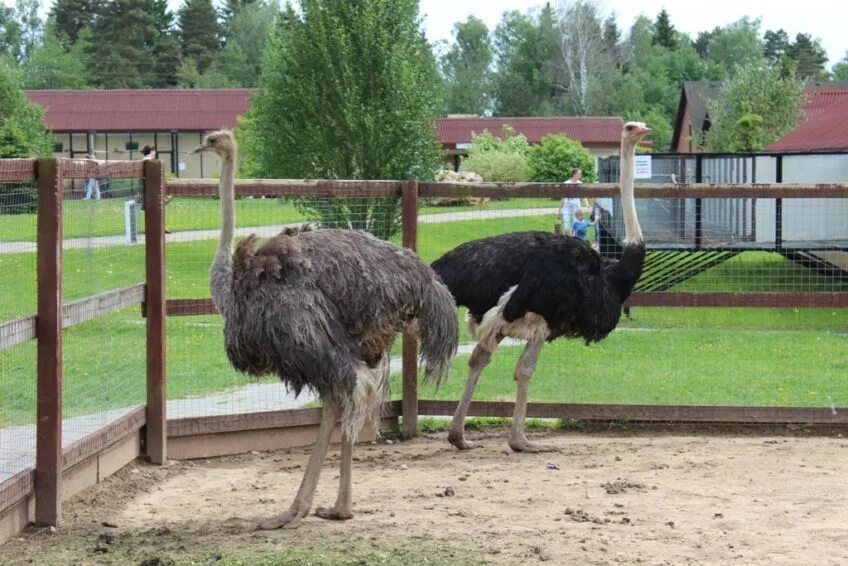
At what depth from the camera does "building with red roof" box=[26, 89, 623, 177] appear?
53125mm

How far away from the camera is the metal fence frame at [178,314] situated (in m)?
5.89

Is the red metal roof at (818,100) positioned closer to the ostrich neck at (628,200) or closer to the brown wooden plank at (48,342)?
the ostrich neck at (628,200)

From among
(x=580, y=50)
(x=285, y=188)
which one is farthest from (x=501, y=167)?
(x=580, y=50)

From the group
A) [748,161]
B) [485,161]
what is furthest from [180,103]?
[748,161]

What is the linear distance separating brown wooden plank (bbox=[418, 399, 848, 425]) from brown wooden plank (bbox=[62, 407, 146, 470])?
209 cm

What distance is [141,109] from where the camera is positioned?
54.8 metres

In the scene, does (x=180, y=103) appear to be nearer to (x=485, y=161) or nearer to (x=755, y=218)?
(x=485, y=161)

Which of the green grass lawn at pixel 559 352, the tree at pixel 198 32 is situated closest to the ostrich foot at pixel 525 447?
A: the green grass lawn at pixel 559 352

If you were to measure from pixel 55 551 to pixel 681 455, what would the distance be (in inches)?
149

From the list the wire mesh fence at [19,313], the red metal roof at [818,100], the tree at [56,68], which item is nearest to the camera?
the wire mesh fence at [19,313]

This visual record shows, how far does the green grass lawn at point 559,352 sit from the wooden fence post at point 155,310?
0.41 feet

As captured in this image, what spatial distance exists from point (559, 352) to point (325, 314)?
618cm

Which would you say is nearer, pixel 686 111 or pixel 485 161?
pixel 485 161

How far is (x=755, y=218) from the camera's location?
14.1 meters
